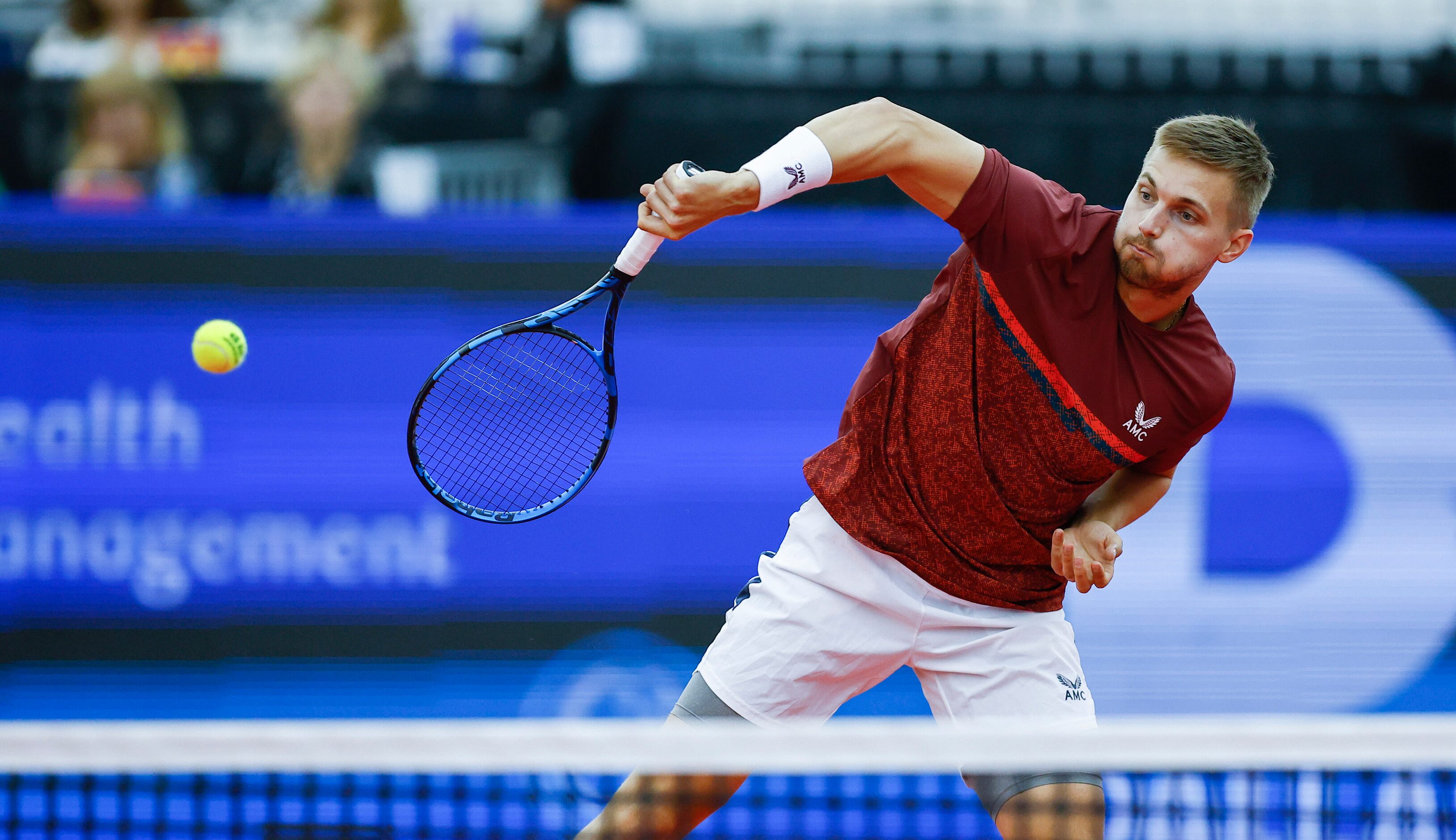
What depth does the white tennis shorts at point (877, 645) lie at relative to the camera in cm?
312

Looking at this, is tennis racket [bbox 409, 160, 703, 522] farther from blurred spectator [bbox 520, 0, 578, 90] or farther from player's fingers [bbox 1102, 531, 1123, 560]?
blurred spectator [bbox 520, 0, 578, 90]

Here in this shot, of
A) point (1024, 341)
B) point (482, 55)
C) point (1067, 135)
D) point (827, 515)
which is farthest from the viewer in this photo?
point (482, 55)

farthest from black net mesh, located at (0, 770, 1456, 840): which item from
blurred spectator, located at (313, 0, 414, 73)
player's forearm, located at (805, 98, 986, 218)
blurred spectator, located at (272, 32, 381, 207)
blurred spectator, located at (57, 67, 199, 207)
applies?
blurred spectator, located at (313, 0, 414, 73)

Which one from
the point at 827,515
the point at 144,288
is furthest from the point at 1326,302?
the point at 144,288

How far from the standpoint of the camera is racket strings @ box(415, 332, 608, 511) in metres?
4.10

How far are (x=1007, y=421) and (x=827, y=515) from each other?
1.47 ft

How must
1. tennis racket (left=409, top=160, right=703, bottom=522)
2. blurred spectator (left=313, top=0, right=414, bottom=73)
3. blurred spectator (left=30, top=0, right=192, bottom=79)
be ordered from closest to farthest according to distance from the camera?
tennis racket (left=409, top=160, right=703, bottom=522) < blurred spectator (left=313, top=0, right=414, bottom=73) < blurred spectator (left=30, top=0, right=192, bottom=79)

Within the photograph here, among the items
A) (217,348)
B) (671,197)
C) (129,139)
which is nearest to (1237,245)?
(671,197)

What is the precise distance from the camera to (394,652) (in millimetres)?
4750

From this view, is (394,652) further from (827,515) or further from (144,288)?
(827,515)

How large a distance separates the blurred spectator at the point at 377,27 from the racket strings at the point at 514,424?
70.1 inches

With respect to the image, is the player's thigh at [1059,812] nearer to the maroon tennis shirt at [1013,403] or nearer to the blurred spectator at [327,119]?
the maroon tennis shirt at [1013,403]

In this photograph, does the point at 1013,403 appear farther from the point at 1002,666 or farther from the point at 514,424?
the point at 514,424

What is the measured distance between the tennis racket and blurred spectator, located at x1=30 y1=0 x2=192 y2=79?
7.89ft
